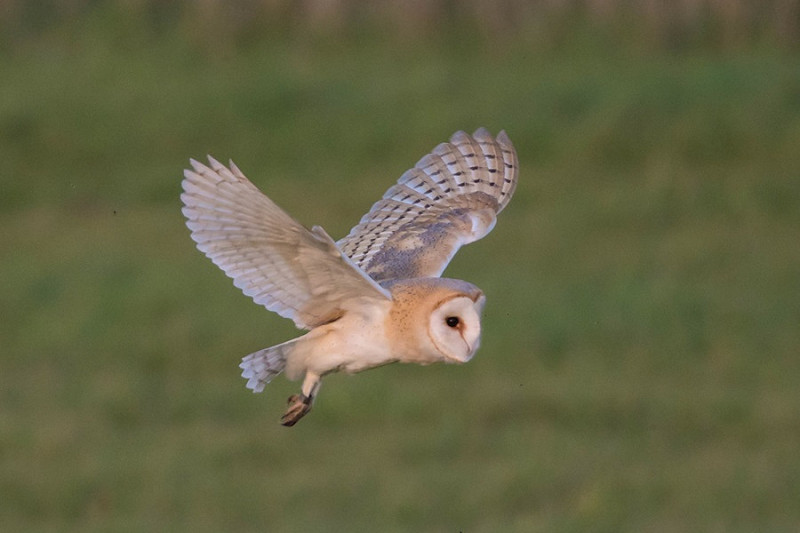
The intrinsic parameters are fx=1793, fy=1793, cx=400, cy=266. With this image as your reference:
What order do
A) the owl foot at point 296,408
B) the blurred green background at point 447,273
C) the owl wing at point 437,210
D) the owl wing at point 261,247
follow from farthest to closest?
1. the blurred green background at point 447,273
2. the owl wing at point 437,210
3. the owl foot at point 296,408
4. the owl wing at point 261,247

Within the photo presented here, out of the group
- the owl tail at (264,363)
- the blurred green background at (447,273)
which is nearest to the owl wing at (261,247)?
the owl tail at (264,363)

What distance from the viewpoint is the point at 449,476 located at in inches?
375

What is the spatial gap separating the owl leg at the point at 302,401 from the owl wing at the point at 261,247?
200mm

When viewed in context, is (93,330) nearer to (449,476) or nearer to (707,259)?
(449,476)

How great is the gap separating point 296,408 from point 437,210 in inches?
49.1

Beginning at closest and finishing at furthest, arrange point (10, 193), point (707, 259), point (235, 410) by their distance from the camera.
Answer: point (235, 410)
point (707, 259)
point (10, 193)

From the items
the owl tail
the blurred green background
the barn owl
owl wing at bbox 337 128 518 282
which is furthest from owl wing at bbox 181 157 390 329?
the blurred green background

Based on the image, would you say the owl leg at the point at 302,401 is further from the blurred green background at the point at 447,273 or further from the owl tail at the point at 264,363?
the blurred green background at the point at 447,273

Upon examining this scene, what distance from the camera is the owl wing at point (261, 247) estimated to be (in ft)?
15.4

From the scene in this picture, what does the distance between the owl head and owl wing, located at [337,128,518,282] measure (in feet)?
2.15

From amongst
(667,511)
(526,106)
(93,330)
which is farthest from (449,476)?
(526,106)

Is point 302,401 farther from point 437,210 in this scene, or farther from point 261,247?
Result: point 437,210

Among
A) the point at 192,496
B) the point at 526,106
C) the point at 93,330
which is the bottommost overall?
the point at 192,496

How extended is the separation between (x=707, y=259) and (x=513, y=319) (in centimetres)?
216
